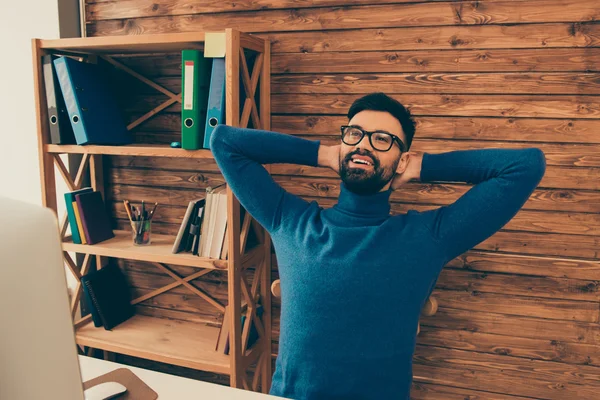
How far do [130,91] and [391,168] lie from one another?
1.37 meters

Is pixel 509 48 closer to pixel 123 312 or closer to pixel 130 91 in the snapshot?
pixel 130 91

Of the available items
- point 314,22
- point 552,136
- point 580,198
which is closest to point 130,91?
point 314,22

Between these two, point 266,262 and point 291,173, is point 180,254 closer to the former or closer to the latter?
point 266,262

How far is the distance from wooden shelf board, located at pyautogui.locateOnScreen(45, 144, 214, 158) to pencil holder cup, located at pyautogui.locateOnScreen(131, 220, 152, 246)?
31cm

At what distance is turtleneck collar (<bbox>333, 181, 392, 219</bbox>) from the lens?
135 cm

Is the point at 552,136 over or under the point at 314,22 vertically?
under

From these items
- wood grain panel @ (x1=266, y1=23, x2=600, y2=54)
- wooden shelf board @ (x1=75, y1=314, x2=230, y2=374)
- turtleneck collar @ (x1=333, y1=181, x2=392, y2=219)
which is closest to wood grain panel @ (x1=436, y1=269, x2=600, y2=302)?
turtleneck collar @ (x1=333, y1=181, x2=392, y2=219)

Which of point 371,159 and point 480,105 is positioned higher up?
point 480,105

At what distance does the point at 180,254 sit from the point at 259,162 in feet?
1.96

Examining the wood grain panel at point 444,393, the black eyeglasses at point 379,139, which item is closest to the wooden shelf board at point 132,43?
the black eyeglasses at point 379,139

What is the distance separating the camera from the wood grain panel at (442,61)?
5.30ft

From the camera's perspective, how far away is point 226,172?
56.6 inches

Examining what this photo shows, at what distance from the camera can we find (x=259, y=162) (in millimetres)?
1477

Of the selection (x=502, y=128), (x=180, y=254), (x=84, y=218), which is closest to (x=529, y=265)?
(x=502, y=128)
